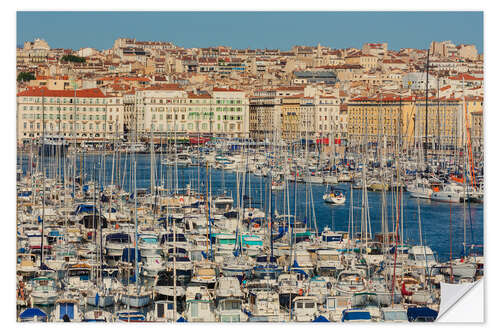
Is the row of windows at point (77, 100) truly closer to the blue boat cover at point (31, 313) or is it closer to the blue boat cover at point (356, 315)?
the blue boat cover at point (31, 313)

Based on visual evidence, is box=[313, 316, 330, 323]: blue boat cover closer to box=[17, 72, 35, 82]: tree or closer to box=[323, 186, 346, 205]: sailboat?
box=[17, 72, 35, 82]: tree

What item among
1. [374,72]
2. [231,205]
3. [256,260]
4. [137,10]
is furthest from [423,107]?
[374,72]

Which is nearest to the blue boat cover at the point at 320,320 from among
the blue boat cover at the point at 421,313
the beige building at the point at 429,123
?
the blue boat cover at the point at 421,313

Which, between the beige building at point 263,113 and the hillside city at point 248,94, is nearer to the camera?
the hillside city at point 248,94

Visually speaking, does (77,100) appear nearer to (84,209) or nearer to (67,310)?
(84,209)

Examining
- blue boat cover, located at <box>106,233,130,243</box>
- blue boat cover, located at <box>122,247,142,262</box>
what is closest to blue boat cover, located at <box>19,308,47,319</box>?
blue boat cover, located at <box>122,247,142,262</box>
